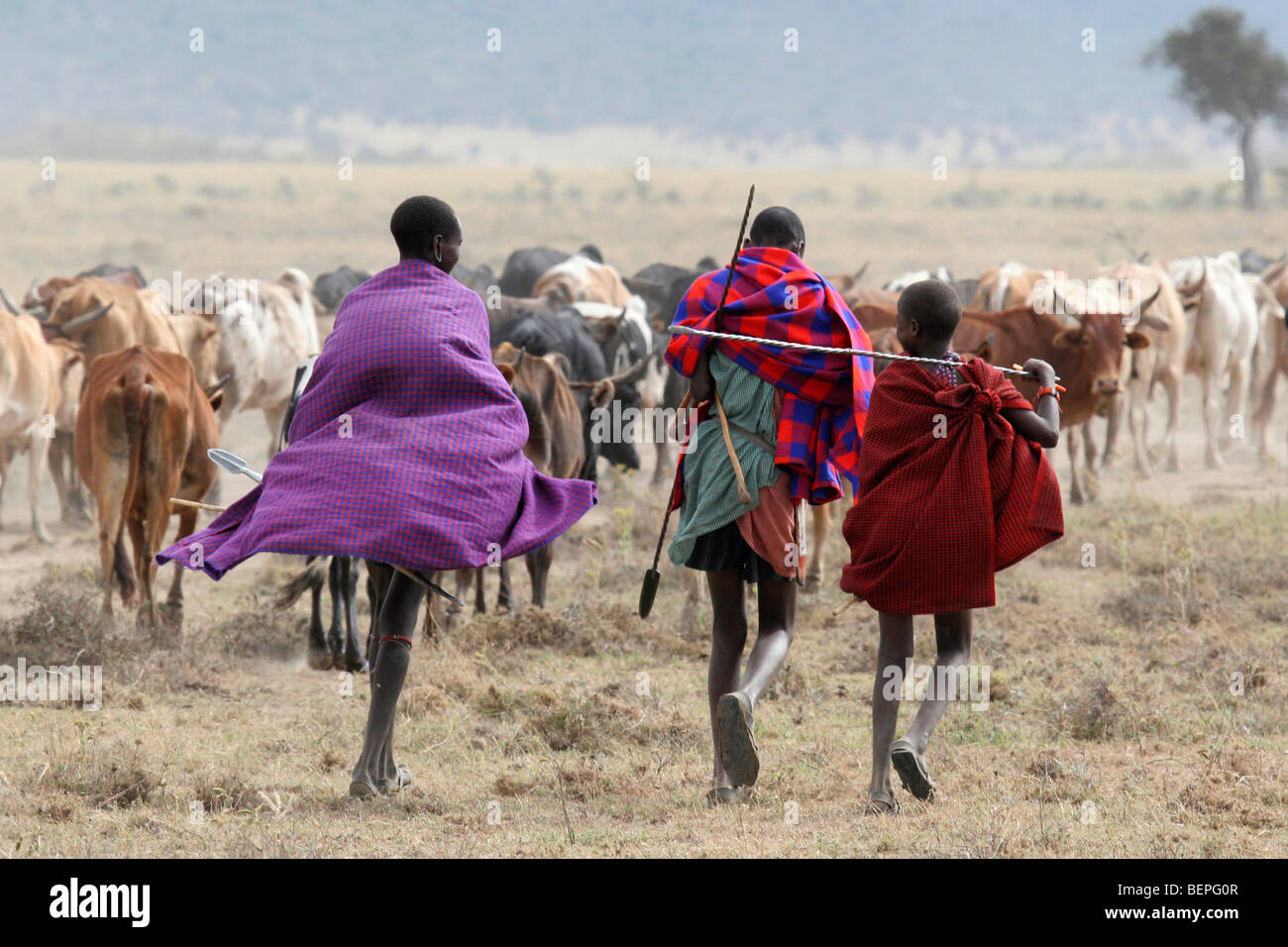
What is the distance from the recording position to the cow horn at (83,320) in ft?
38.4

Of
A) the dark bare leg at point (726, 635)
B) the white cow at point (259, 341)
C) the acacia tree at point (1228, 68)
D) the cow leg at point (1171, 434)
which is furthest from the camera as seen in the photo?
the acacia tree at point (1228, 68)

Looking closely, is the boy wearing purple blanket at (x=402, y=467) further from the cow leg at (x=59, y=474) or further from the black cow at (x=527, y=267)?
the black cow at (x=527, y=267)

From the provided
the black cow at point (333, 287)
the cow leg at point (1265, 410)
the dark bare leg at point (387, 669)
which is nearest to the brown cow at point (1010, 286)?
the cow leg at point (1265, 410)

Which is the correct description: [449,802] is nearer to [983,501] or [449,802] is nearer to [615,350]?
[983,501]

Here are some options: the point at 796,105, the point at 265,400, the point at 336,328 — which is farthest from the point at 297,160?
the point at 336,328

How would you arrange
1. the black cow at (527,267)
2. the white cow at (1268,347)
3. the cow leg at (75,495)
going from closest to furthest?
1. the cow leg at (75,495)
2. the white cow at (1268,347)
3. the black cow at (527,267)

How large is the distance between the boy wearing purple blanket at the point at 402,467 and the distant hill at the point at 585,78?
91.2 m

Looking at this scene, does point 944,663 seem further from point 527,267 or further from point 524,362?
point 527,267

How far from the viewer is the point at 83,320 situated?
38.7ft

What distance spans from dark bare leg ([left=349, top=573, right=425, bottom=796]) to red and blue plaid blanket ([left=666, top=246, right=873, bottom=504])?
121 centimetres

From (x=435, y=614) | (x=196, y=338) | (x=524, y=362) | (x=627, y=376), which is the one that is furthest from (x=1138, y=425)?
(x=435, y=614)

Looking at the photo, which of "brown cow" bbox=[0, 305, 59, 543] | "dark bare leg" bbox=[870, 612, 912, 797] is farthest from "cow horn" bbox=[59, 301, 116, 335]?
"dark bare leg" bbox=[870, 612, 912, 797]

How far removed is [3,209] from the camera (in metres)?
40.6

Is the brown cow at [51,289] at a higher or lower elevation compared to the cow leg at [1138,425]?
higher
